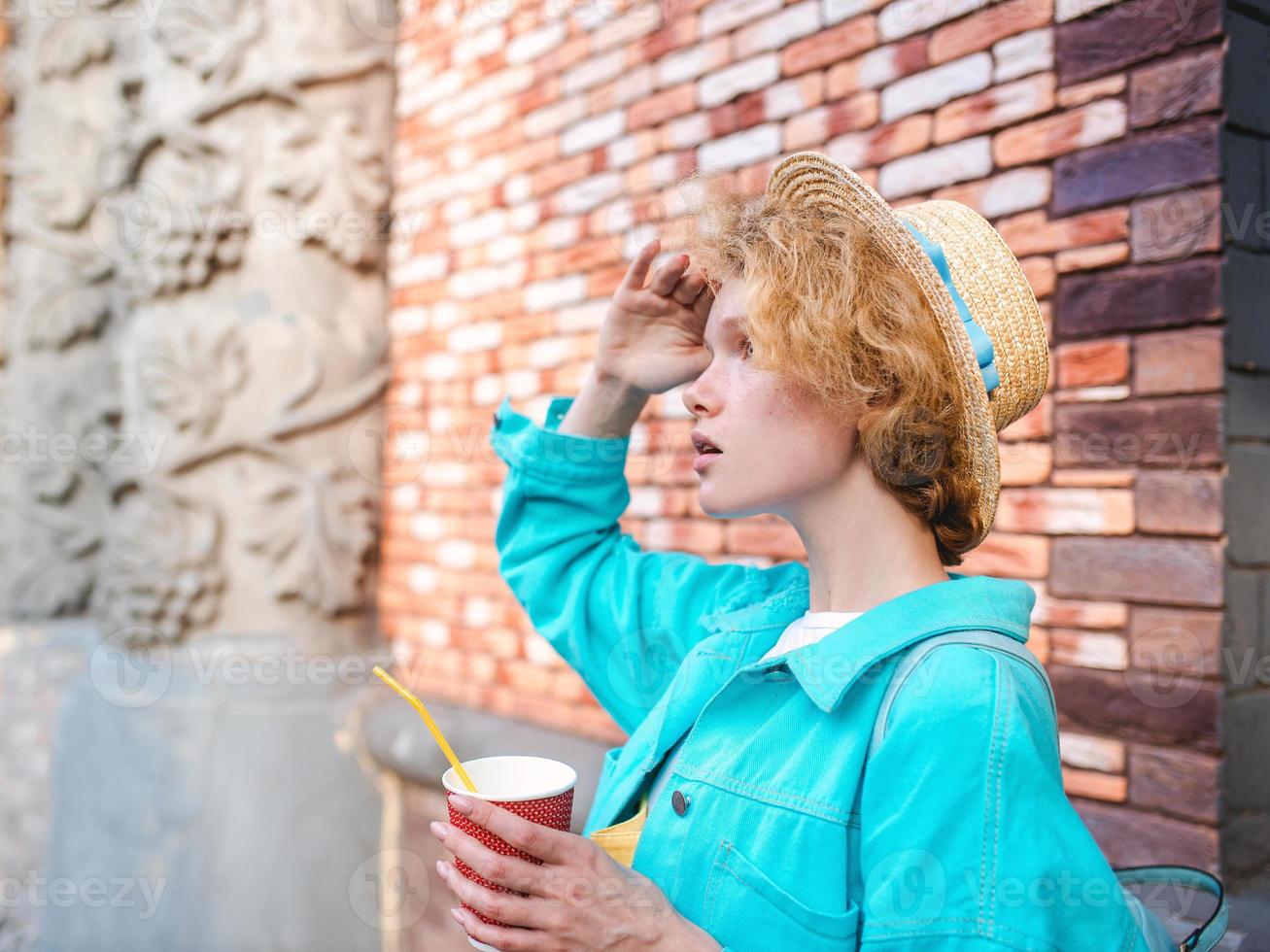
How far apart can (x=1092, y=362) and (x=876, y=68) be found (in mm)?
873

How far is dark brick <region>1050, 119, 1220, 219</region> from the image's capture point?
1634 millimetres

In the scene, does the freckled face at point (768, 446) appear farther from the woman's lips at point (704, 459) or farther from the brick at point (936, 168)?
the brick at point (936, 168)

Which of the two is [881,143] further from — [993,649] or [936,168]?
[993,649]

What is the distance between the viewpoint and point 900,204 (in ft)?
7.02

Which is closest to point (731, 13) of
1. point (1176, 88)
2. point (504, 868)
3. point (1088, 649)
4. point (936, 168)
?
point (936, 168)

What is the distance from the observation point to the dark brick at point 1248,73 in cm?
163

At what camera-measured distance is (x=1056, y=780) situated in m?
0.97

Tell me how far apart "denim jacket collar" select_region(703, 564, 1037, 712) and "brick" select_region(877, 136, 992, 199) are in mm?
1171

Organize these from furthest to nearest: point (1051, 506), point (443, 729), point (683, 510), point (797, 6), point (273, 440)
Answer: point (273, 440)
point (443, 729)
point (683, 510)
point (797, 6)
point (1051, 506)

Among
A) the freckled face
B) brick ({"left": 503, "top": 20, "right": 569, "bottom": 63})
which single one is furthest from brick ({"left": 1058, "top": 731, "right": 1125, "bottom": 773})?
brick ({"left": 503, "top": 20, "right": 569, "bottom": 63})

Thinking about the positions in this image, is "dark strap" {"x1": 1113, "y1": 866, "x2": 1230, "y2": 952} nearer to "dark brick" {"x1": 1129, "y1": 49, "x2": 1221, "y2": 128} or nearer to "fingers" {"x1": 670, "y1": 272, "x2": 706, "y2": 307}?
"fingers" {"x1": 670, "y1": 272, "x2": 706, "y2": 307}

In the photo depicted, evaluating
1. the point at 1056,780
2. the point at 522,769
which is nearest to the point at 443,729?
the point at 522,769

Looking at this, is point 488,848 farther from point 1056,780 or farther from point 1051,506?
point 1051,506

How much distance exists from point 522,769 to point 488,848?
0.68ft
